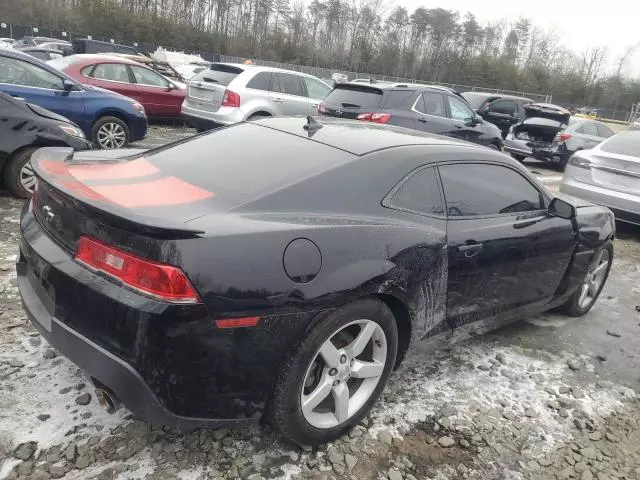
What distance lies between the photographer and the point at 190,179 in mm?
2672

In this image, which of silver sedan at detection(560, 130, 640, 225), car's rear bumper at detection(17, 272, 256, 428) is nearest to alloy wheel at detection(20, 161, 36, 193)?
car's rear bumper at detection(17, 272, 256, 428)

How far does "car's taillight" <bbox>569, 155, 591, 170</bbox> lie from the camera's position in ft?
24.3

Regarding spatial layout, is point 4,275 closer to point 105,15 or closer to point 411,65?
point 105,15

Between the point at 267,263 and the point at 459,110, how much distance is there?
28.7ft

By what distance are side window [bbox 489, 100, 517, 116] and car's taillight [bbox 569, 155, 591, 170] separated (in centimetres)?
838

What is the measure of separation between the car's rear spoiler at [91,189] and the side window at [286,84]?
7835mm

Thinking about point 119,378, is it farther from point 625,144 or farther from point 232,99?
point 232,99

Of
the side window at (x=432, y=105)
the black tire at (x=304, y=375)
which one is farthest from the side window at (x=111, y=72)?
the black tire at (x=304, y=375)

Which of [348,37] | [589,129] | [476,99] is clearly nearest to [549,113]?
[589,129]

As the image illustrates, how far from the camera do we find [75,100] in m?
7.94

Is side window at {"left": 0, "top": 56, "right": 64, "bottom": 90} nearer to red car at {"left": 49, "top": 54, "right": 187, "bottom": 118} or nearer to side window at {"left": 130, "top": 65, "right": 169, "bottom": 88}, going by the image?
red car at {"left": 49, "top": 54, "right": 187, "bottom": 118}

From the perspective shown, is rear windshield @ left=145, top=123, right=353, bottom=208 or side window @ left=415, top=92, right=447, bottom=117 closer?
rear windshield @ left=145, top=123, right=353, bottom=208

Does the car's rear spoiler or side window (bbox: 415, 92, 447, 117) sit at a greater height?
side window (bbox: 415, 92, 447, 117)

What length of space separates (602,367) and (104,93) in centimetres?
789
